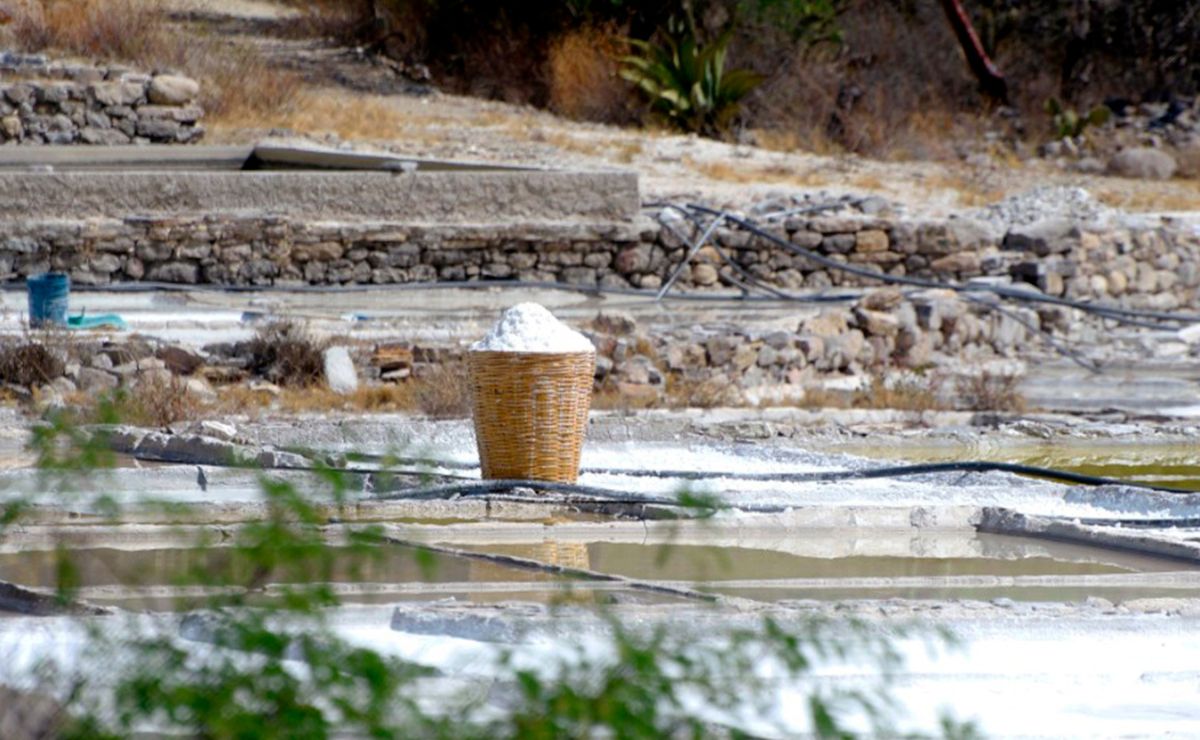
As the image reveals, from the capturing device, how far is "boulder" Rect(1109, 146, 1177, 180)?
20750 millimetres

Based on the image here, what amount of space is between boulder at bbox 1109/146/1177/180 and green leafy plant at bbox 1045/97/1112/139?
5.45 feet

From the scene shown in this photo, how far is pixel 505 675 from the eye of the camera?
3611 mm

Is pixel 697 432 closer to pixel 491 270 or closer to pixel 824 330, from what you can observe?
pixel 824 330

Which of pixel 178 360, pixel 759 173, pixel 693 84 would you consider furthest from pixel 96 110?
pixel 178 360

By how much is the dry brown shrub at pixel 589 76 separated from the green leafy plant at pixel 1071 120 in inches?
219

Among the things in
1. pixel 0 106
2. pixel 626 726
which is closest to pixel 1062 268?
pixel 0 106

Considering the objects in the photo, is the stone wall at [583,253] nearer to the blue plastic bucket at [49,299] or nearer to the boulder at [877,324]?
the blue plastic bucket at [49,299]

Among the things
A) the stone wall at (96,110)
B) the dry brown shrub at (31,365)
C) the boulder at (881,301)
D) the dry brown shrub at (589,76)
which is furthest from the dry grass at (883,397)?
the dry brown shrub at (589,76)

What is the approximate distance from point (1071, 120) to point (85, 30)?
1198 centimetres

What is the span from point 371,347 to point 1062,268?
6.57 metres

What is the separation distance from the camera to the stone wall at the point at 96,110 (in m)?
16.5

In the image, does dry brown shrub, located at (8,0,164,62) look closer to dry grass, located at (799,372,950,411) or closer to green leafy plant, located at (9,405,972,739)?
dry grass, located at (799,372,950,411)

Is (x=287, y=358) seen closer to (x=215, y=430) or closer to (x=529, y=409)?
(x=215, y=430)

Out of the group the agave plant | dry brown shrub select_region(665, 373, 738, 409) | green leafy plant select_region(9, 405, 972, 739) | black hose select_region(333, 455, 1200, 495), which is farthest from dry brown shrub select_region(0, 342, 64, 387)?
the agave plant
